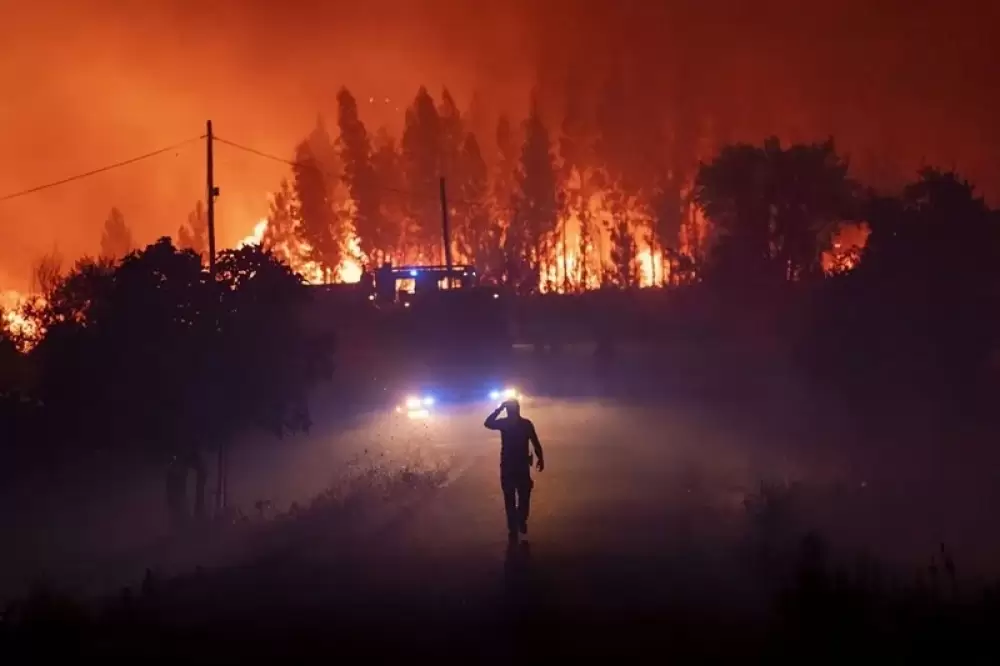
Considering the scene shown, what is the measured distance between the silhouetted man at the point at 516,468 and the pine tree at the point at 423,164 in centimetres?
5950

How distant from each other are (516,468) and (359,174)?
61968 mm

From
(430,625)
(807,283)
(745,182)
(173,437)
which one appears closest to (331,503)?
(173,437)

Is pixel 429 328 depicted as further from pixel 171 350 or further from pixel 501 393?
pixel 171 350

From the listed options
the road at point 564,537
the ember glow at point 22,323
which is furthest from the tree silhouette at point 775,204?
the ember glow at point 22,323

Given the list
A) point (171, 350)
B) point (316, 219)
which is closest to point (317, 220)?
point (316, 219)

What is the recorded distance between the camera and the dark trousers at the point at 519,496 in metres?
11.9

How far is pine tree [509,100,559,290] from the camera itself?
227 feet

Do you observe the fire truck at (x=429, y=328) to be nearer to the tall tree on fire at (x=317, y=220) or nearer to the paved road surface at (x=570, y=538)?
the paved road surface at (x=570, y=538)

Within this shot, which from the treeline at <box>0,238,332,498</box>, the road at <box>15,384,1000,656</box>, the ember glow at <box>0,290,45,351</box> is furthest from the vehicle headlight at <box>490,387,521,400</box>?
the treeline at <box>0,238,332,498</box>

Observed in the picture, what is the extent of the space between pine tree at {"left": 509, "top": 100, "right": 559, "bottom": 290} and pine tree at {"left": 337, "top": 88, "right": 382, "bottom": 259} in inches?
375

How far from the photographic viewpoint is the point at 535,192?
230 feet

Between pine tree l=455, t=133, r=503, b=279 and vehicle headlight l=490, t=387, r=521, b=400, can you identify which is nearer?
vehicle headlight l=490, t=387, r=521, b=400

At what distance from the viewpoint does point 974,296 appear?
2202 centimetres

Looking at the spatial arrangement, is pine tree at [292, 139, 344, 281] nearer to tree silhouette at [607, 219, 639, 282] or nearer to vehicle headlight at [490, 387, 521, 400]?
tree silhouette at [607, 219, 639, 282]
